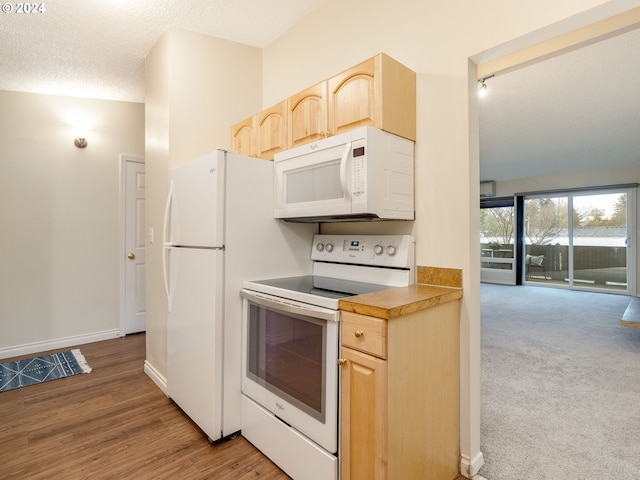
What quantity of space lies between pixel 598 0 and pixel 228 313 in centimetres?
219

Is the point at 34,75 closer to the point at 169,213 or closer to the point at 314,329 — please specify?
the point at 169,213

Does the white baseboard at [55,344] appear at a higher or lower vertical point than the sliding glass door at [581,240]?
lower

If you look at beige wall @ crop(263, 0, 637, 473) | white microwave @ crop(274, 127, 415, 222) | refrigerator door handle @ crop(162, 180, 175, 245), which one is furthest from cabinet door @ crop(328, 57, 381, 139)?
refrigerator door handle @ crop(162, 180, 175, 245)

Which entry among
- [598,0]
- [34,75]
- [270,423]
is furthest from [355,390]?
[34,75]

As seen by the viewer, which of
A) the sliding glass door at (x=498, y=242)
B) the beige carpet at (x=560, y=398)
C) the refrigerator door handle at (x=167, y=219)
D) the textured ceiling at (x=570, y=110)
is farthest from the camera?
the sliding glass door at (x=498, y=242)

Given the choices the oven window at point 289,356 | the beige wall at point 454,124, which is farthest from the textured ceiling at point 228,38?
the oven window at point 289,356

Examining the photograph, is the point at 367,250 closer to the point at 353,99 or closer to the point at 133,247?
the point at 353,99

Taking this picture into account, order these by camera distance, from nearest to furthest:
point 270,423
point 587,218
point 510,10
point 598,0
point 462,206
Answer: point 598,0, point 510,10, point 462,206, point 270,423, point 587,218

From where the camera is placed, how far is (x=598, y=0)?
1.28 m

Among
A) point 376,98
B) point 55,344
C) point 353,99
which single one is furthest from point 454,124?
point 55,344

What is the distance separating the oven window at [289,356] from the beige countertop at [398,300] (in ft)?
0.69

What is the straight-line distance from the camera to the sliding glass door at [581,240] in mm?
6645

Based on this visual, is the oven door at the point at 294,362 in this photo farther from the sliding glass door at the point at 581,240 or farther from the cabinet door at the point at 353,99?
the sliding glass door at the point at 581,240

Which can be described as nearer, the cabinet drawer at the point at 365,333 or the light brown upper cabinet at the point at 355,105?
the cabinet drawer at the point at 365,333
